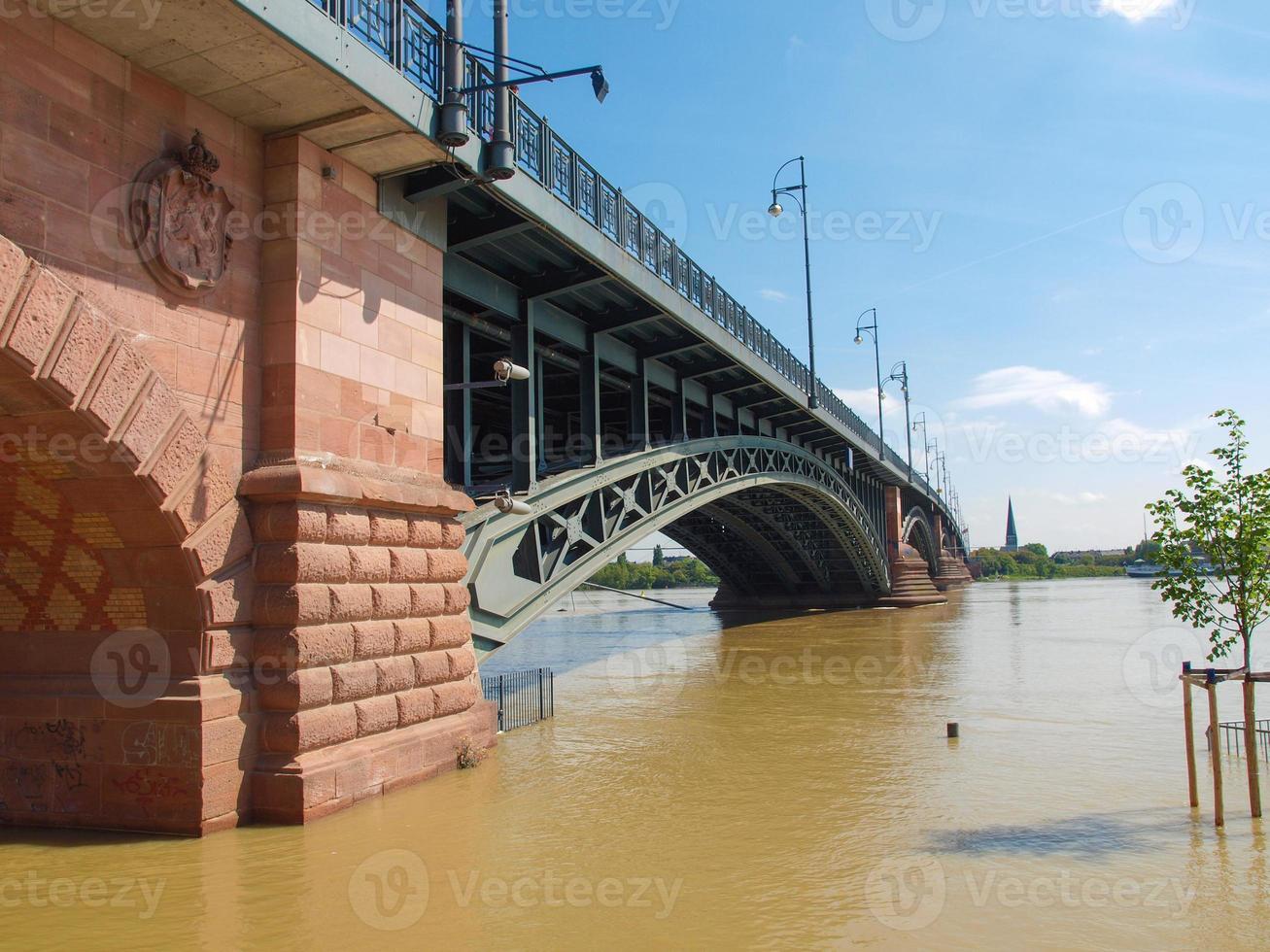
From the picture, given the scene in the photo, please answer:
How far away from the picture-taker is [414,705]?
35.3 feet

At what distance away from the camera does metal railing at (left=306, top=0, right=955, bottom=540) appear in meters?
10.5

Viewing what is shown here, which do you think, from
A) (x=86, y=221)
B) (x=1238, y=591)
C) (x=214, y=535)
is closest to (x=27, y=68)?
(x=86, y=221)

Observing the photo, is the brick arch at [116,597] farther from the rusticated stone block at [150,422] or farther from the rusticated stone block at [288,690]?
the rusticated stone block at [288,690]

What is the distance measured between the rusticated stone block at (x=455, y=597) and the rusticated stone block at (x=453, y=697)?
0.87 meters

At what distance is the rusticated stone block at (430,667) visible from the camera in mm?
10875

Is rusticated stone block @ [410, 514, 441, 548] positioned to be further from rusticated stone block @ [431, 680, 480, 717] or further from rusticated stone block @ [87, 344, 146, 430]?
rusticated stone block @ [87, 344, 146, 430]

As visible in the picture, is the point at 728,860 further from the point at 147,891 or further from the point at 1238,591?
the point at 1238,591

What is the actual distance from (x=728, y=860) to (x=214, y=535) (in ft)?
17.9

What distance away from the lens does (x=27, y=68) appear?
7.67 meters

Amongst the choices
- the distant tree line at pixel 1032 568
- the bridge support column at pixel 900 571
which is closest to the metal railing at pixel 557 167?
the bridge support column at pixel 900 571

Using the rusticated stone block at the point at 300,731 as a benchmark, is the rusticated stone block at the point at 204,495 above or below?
above

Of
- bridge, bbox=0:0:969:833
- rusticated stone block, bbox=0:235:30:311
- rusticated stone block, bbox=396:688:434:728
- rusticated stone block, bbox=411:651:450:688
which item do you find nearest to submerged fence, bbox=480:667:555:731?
rusticated stone block, bbox=411:651:450:688

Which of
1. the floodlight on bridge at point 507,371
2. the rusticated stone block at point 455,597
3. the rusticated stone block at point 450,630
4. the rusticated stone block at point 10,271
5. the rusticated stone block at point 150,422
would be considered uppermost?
the floodlight on bridge at point 507,371

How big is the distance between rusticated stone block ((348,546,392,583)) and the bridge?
0.14 feet
